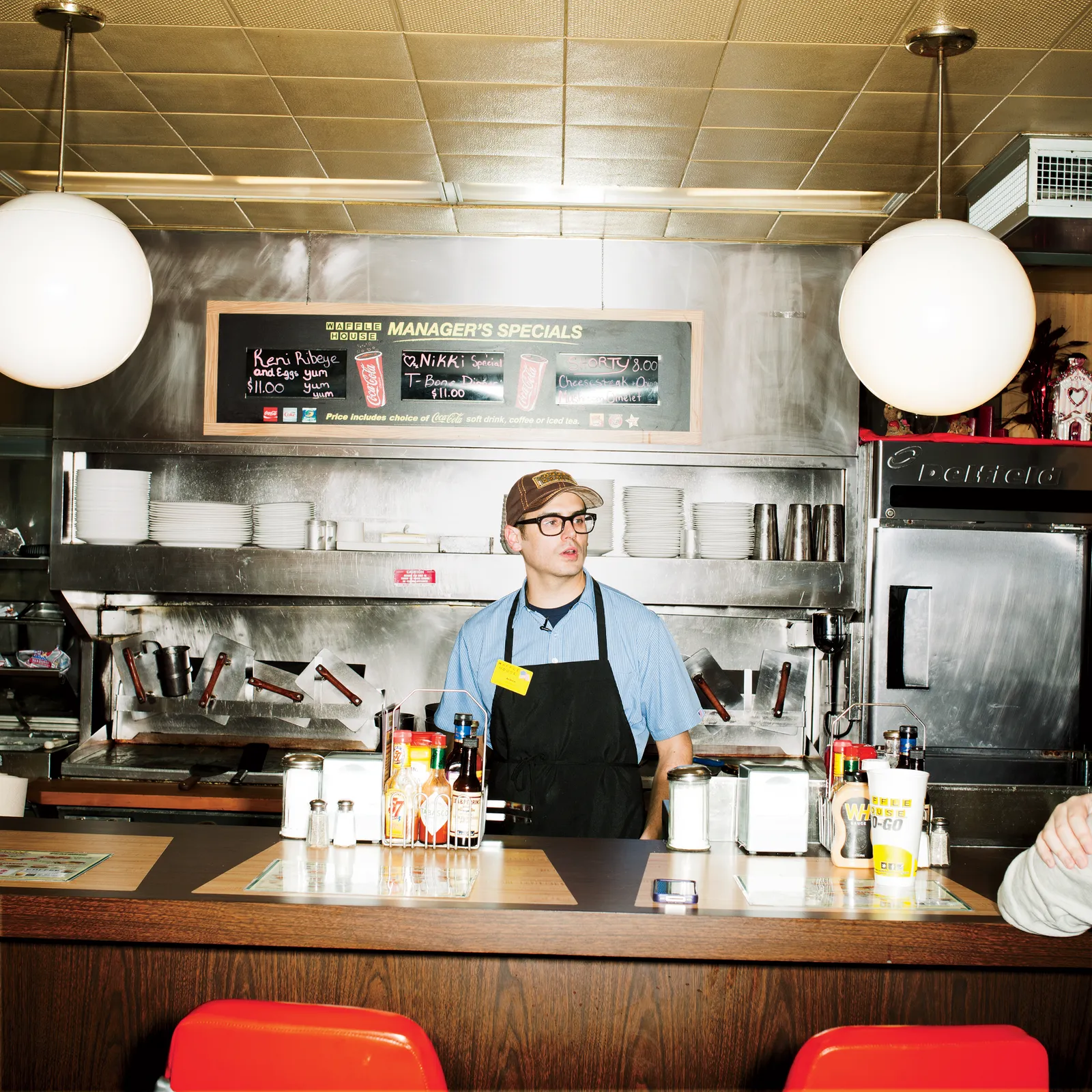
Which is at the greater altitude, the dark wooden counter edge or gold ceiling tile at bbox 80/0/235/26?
gold ceiling tile at bbox 80/0/235/26

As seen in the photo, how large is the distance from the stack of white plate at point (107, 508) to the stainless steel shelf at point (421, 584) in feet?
0.21

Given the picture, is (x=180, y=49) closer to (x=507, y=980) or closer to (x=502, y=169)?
(x=502, y=169)

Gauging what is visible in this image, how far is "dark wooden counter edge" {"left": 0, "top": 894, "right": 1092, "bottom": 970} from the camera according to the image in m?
1.80

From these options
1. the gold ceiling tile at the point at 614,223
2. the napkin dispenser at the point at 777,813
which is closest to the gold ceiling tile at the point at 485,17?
the gold ceiling tile at the point at 614,223

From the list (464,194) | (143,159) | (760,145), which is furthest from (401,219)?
(760,145)

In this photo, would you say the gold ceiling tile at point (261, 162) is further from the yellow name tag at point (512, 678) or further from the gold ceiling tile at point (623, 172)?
the yellow name tag at point (512, 678)

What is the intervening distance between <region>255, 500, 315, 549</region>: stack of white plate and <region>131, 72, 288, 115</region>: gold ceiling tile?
1467 millimetres

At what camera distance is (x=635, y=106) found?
296 cm

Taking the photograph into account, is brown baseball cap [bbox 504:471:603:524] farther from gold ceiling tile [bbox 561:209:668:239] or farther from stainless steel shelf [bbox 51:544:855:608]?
gold ceiling tile [bbox 561:209:668:239]

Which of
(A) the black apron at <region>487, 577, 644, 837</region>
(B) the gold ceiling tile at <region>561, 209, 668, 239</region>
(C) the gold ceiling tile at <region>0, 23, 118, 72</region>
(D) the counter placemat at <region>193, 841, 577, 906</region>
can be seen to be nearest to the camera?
(D) the counter placemat at <region>193, 841, 577, 906</region>

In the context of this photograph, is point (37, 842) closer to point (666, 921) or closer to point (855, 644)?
point (666, 921)

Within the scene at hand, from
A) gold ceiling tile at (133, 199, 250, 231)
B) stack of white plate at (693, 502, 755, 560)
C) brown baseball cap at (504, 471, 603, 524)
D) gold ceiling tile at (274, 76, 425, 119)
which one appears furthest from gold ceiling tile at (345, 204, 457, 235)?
stack of white plate at (693, 502, 755, 560)

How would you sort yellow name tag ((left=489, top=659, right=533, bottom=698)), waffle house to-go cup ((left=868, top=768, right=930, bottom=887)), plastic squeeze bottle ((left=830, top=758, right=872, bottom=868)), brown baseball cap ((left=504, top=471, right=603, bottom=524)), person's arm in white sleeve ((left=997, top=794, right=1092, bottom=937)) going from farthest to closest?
brown baseball cap ((left=504, top=471, right=603, bottom=524)) → yellow name tag ((left=489, top=659, right=533, bottom=698)) → plastic squeeze bottle ((left=830, top=758, right=872, bottom=868)) → waffle house to-go cup ((left=868, top=768, right=930, bottom=887)) → person's arm in white sleeve ((left=997, top=794, right=1092, bottom=937))

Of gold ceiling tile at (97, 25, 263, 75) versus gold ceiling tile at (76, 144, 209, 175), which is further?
gold ceiling tile at (76, 144, 209, 175)
